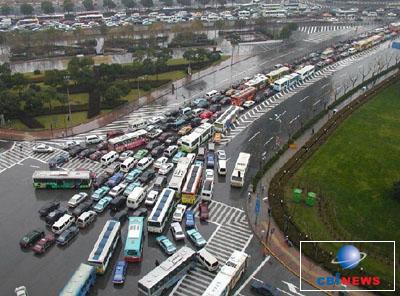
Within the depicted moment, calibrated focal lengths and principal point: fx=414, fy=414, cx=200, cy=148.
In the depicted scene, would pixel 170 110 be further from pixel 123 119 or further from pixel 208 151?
pixel 208 151

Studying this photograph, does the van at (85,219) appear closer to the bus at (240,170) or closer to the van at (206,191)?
the van at (206,191)

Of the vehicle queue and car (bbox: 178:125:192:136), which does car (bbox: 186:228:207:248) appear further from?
car (bbox: 178:125:192:136)

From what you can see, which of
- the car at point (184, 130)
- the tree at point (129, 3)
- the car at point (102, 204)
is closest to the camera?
the car at point (102, 204)

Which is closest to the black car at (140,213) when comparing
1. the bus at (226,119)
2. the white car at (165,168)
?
the white car at (165,168)

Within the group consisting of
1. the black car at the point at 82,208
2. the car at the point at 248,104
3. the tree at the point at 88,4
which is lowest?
the black car at the point at 82,208

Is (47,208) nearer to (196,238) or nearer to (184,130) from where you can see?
(196,238)

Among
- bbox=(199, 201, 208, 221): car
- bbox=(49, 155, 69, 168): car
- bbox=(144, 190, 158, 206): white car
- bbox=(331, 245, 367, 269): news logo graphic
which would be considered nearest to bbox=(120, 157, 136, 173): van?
bbox=(144, 190, 158, 206): white car
